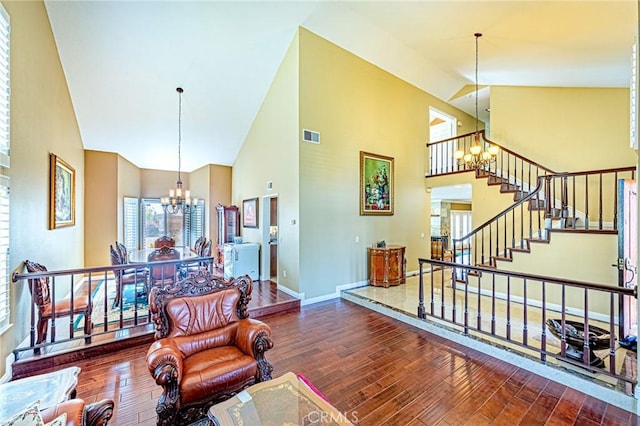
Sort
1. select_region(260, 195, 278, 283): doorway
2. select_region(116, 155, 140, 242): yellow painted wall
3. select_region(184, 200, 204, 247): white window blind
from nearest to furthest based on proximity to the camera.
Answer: select_region(260, 195, 278, 283): doorway < select_region(116, 155, 140, 242): yellow painted wall < select_region(184, 200, 204, 247): white window blind

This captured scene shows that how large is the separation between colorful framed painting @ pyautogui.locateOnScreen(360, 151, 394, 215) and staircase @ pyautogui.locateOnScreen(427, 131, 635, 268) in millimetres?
1743

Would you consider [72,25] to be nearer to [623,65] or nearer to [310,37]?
[310,37]

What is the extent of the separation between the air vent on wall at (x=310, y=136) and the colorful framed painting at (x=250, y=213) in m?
2.53

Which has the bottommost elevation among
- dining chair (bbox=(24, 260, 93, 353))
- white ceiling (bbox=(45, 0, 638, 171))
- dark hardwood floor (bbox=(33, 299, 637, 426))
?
dark hardwood floor (bbox=(33, 299, 637, 426))

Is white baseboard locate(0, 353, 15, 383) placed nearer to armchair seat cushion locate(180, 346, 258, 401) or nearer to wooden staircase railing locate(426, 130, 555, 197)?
armchair seat cushion locate(180, 346, 258, 401)

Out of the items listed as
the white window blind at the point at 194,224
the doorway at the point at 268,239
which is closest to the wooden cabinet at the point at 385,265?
the doorway at the point at 268,239

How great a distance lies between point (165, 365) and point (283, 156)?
14.5 ft

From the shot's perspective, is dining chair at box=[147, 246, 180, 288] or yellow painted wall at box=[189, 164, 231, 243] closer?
dining chair at box=[147, 246, 180, 288]

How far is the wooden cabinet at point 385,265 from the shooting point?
5926 mm

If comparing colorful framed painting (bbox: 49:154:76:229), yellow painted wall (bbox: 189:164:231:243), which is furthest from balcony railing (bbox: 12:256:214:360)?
yellow painted wall (bbox: 189:164:231:243)

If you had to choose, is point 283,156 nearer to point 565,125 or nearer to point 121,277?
point 121,277

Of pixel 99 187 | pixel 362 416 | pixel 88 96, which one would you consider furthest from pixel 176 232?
pixel 362 416

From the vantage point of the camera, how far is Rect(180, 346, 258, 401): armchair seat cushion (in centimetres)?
202

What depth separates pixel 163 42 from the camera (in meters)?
4.61
